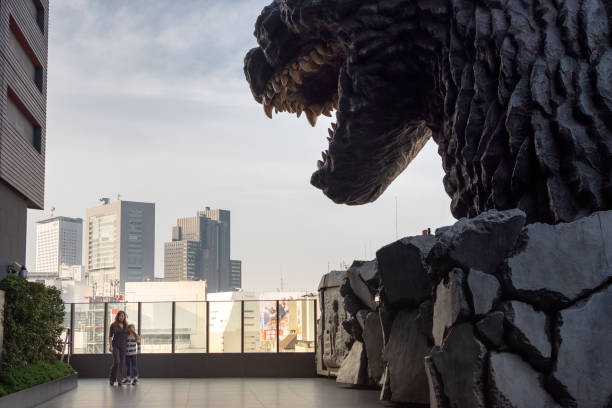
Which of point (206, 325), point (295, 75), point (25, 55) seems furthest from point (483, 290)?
point (25, 55)

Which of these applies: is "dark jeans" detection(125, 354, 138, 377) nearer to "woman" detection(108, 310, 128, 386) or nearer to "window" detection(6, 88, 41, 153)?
"woman" detection(108, 310, 128, 386)

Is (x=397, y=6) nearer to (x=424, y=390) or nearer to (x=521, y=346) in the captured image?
(x=521, y=346)

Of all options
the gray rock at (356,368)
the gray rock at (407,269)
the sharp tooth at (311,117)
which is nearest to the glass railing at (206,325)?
the gray rock at (356,368)

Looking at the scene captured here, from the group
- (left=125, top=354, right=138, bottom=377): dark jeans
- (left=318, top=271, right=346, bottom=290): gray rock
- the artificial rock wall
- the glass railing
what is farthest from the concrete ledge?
the artificial rock wall

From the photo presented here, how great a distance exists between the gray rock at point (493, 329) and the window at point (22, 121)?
1392 centimetres

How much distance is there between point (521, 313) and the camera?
8.66ft

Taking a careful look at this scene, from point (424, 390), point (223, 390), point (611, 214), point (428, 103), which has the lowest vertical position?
point (223, 390)

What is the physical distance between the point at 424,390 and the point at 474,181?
310 cm

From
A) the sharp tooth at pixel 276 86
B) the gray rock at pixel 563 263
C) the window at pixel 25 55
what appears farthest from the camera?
the window at pixel 25 55

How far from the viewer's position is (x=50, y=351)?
13805 mm

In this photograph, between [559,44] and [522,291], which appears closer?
[522,291]

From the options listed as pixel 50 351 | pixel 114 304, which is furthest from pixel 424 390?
pixel 114 304

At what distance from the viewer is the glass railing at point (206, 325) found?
1595 centimetres

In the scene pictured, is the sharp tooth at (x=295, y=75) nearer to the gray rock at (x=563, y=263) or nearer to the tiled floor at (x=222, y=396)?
the gray rock at (x=563, y=263)
